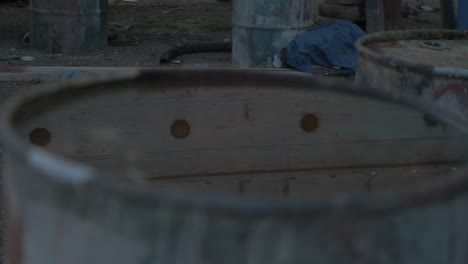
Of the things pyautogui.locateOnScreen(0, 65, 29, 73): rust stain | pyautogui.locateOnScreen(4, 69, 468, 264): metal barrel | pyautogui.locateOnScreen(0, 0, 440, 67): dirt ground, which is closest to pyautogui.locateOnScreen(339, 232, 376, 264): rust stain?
pyautogui.locateOnScreen(4, 69, 468, 264): metal barrel

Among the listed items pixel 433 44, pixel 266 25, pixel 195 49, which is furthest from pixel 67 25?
pixel 433 44

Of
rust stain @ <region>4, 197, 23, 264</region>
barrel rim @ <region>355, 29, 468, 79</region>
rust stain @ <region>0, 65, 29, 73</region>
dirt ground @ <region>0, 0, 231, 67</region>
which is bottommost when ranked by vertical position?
dirt ground @ <region>0, 0, 231, 67</region>

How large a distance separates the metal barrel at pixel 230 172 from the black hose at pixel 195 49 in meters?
3.87

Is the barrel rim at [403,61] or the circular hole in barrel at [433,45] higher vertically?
the barrel rim at [403,61]

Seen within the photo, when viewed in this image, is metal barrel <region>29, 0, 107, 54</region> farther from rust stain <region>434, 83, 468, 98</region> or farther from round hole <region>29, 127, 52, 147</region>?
round hole <region>29, 127, 52, 147</region>

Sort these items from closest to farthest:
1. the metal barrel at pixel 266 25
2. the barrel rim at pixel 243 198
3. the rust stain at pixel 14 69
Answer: the barrel rim at pixel 243 198, the rust stain at pixel 14 69, the metal barrel at pixel 266 25

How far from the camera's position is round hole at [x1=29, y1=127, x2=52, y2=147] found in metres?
1.50

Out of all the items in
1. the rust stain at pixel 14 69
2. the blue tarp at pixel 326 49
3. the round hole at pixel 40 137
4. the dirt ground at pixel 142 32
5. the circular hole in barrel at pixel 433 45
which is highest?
the circular hole in barrel at pixel 433 45

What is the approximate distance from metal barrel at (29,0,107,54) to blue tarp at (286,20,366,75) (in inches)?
67.8

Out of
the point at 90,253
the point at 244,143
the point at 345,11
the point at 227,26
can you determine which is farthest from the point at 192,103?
the point at 227,26

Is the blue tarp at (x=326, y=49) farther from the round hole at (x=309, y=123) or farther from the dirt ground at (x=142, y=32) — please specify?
the round hole at (x=309, y=123)

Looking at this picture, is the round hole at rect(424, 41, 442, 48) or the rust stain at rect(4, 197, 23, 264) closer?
the rust stain at rect(4, 197, 23, 264)

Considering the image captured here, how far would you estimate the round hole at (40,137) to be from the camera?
4.93ft

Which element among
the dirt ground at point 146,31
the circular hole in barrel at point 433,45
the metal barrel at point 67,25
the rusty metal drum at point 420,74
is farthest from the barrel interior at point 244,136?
Result: the metal barrel at point 67,25
